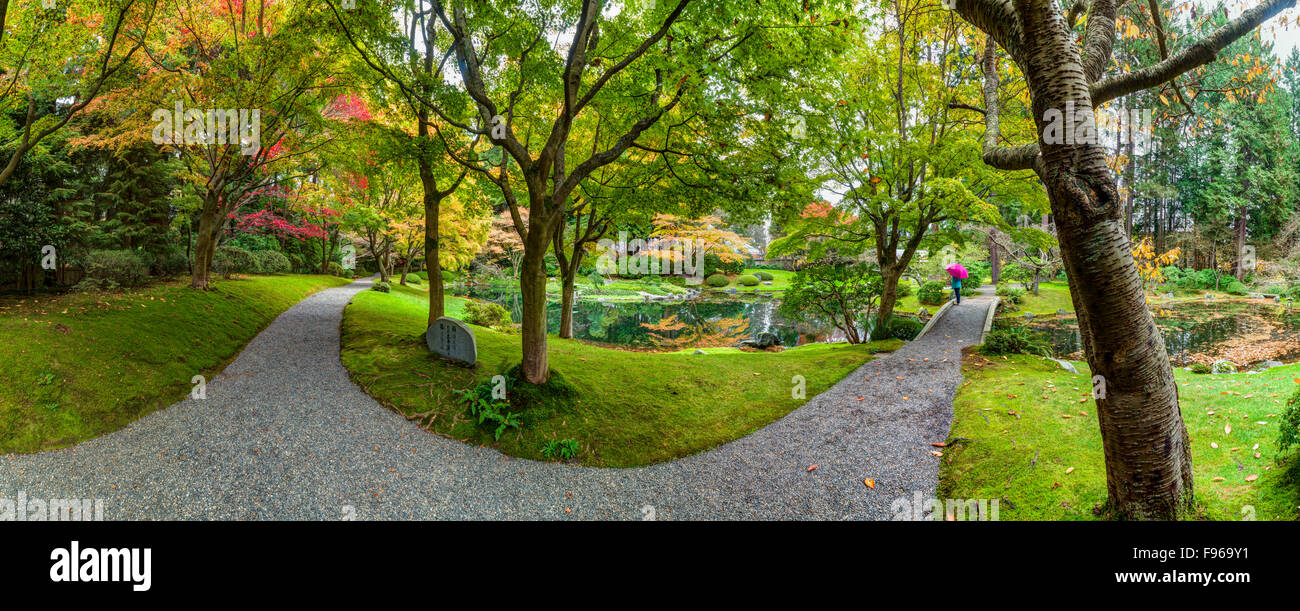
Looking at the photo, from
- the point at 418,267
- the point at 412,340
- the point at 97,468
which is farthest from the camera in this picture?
the point at 418,267

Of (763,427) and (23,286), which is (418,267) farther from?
(763,427)

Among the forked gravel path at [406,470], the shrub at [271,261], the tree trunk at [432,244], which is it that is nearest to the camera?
the forked gravel path at [406,470]

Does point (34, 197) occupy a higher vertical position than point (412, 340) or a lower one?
higher

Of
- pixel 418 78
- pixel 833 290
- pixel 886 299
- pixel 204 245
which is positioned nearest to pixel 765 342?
pixel 833 290

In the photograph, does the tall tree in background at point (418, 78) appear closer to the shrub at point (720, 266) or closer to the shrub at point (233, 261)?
the shrub at point (233, 261)

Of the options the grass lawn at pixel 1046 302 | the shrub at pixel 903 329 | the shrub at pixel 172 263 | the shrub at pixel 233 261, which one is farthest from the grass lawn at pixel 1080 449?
the shrub at pixel 233 261

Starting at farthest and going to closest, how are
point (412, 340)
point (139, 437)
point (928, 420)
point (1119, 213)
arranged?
point (412, 340), point (928, 420), point (139, 437), point (1119, 213)

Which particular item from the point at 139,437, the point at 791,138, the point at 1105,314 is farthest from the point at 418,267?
the point at 1105,314

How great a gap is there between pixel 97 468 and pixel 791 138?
8.59 meters

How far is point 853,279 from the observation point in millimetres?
12016

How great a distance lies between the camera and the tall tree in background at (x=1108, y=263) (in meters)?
2.56

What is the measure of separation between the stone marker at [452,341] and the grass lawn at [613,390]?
6.7 inches

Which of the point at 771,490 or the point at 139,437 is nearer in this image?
the point at 771,490

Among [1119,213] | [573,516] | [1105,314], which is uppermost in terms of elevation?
[1119,213]
